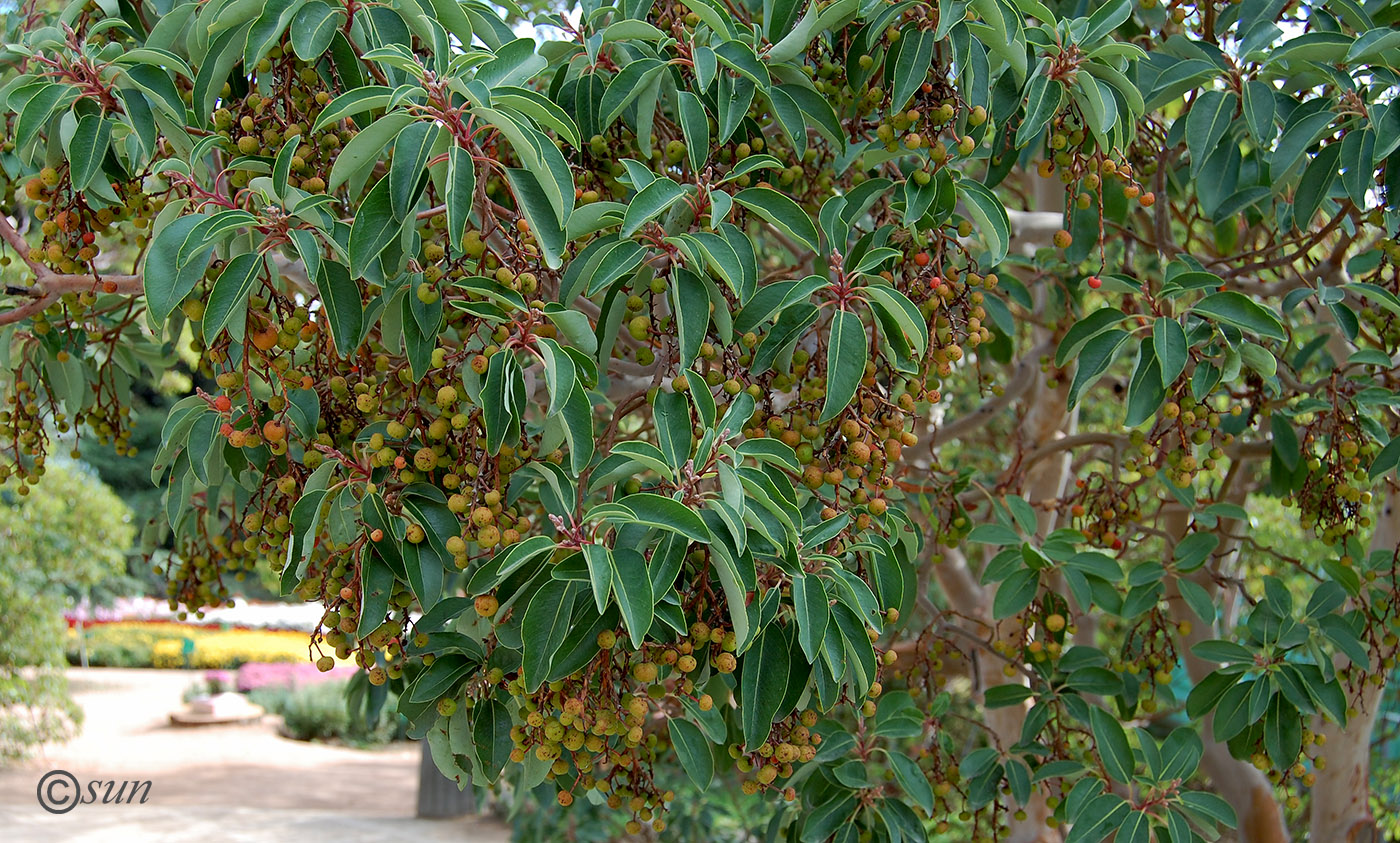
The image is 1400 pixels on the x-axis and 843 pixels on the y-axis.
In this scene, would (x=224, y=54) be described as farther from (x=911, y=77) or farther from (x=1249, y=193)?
(x=1249, y=193)

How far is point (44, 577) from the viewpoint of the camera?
7.62m

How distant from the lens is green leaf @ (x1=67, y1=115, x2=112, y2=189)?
1.39 metres

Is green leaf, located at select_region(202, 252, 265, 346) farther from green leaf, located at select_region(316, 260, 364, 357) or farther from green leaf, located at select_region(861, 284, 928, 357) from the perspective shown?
green leaf, located at select_region(861, 284, 928, 357)

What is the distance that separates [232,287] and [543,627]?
1.75 ft

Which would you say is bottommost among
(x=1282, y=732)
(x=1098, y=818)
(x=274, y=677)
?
(x=274, y=677)

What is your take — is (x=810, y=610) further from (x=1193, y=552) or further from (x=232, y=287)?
(x=1193, y=552)

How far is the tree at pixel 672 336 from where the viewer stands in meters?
1.27

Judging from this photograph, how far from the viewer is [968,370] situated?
411 centimetres

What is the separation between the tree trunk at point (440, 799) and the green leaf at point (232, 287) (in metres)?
6.49

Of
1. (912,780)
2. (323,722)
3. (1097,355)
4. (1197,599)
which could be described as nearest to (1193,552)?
(1197,599)

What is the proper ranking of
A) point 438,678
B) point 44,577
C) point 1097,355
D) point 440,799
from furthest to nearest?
point 44,577 < point 440,799 < point 1097,355 < point 438,678

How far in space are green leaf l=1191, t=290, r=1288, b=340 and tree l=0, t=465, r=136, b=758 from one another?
7190mm

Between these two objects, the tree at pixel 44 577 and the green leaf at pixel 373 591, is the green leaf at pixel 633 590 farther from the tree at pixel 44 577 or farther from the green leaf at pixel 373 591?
the tree at pixel 44 577

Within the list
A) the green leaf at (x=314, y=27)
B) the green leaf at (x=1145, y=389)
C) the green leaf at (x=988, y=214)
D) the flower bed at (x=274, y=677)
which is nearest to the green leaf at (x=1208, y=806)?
the green leaf at (x=1145, y=389)
